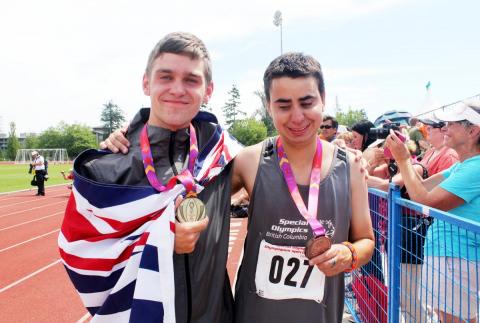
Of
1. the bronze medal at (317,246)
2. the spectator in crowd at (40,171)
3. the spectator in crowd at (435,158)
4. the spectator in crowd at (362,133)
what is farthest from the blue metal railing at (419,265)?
the spectator in crowd at (40,171)

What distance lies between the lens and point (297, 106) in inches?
70.3

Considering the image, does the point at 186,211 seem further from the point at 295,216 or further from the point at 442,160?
the point at 442,160

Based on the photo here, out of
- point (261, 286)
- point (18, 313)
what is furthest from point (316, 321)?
point (18, 313)

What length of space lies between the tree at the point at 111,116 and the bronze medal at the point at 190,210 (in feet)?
330

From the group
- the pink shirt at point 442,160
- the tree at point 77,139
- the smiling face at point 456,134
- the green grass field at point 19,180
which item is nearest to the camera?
the smiling face at point 456,134

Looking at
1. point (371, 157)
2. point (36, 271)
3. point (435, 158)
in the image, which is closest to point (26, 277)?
point (36, 271)

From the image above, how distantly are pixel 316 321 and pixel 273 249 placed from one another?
1.25ft

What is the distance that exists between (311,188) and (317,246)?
305 millimetres

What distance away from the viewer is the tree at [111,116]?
97.0 meters

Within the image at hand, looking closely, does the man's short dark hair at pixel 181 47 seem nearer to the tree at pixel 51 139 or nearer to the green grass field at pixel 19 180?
the green grass field at pixel 19 180

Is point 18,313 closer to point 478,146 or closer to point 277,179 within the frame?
point 277,179

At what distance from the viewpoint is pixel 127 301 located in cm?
151

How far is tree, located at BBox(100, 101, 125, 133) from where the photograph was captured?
318 feet

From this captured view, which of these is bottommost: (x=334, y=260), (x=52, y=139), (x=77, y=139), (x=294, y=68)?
(x=334, y=260)
